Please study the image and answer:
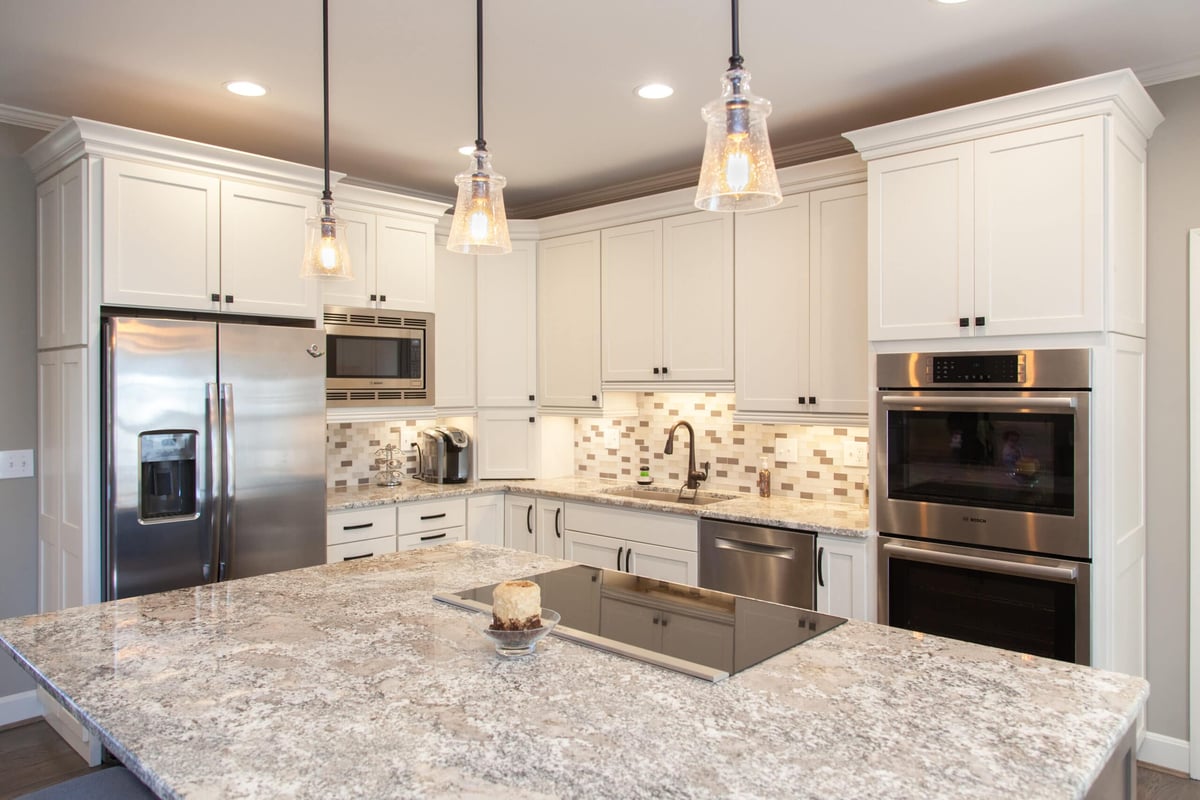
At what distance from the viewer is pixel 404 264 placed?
163 inches

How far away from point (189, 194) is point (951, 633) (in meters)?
3.50

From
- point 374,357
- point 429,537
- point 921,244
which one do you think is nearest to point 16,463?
point 374,357

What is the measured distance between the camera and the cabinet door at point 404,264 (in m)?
4.04

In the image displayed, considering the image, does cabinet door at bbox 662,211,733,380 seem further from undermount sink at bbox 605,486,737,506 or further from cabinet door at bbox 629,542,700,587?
cabinet door at bbox 629,542,700,587

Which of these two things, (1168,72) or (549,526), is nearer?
(1168,72)

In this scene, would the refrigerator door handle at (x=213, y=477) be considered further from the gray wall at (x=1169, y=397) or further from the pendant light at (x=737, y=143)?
the gray wall at (x=1169, y=397)

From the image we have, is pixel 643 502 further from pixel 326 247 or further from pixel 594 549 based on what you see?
pixel 326 247

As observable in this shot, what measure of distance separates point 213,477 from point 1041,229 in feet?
10.8

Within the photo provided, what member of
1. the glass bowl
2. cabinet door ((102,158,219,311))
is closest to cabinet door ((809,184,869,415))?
the glass bowl

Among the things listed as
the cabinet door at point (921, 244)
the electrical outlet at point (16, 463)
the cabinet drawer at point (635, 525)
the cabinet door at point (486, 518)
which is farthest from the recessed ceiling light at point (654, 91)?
the electrical outlet at point (16, 463)

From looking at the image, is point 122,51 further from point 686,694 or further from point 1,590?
point 686,694

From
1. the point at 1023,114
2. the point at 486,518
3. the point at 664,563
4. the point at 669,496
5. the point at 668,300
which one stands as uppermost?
the point at 1023,114

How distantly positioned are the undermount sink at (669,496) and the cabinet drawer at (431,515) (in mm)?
819

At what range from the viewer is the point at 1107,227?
2.53m
